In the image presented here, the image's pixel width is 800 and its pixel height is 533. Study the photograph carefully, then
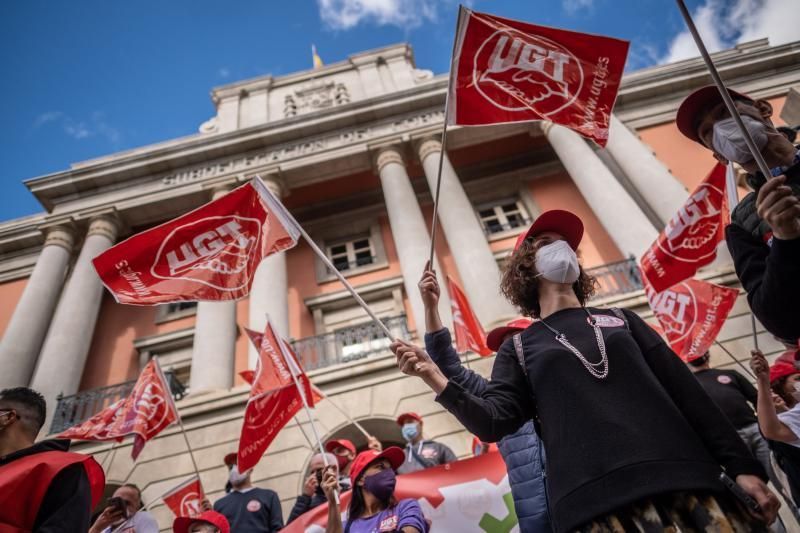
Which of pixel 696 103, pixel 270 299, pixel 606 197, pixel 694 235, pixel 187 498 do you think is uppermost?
pixel 606 197

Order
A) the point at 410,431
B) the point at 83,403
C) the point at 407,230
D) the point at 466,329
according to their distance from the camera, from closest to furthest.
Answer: the point at 410,431, the point at 466,329, the point at 83,403, the point at 407,230

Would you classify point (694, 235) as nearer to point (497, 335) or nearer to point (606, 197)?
point (497, 335)

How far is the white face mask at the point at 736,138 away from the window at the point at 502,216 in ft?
44.1

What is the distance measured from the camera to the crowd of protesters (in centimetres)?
135

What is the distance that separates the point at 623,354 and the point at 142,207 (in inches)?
644

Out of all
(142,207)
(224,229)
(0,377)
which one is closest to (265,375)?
(224,229)

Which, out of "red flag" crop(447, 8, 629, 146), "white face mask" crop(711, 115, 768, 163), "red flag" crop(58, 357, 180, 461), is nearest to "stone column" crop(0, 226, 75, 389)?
"red flag" crop(58, 357, 180, 461)

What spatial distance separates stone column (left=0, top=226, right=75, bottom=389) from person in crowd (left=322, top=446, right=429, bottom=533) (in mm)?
10862

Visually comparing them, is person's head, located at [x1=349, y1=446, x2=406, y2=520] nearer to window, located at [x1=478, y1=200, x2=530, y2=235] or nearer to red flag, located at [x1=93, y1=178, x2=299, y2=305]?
red flag, located at [x1=93, y1=178, x2=299, y2=305]

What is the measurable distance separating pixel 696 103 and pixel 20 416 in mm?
3874

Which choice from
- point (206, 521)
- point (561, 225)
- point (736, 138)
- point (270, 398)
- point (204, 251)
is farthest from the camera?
point (270, 398)

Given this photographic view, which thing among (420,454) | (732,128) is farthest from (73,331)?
(732,128)

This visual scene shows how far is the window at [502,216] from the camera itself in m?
15.7

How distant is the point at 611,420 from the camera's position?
4.83 ft
